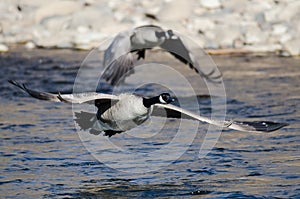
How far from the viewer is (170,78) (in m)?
16.6

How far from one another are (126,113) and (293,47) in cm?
1055

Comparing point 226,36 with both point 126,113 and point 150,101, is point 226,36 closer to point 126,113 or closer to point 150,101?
point 126,113

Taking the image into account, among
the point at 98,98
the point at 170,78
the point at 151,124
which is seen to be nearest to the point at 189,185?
the point at 98,98

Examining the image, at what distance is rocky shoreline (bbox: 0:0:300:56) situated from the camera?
19.7m

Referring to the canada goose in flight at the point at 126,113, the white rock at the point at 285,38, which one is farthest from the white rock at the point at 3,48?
the canada goose in flight at the point at 126,113

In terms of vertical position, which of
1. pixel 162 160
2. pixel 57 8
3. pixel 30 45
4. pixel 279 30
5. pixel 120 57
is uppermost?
pixel 120 57

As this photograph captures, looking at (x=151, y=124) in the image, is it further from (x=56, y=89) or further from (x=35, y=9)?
(x=35, y=9)

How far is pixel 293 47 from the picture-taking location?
Answer: 60.8 feet

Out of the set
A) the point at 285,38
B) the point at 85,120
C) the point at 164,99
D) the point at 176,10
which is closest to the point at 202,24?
the point at 176,10

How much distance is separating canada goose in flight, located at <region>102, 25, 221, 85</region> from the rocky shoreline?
6.34 meters

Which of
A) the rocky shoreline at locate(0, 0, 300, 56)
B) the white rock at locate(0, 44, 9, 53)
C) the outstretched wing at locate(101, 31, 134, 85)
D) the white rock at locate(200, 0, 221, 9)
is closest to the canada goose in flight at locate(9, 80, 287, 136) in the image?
the outstretched wing at locate(101, 31, 134, 85)

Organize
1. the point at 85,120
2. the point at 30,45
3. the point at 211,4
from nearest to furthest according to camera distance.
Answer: the point at 85,120, the point at 30,45, the point at 211,4

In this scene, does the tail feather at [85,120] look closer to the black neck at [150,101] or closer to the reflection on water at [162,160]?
the reflection on water at [162,160]

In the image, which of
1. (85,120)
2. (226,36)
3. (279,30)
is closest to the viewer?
(85,120)
